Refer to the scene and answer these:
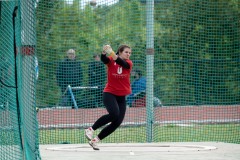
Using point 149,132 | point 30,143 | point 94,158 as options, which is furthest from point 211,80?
point 30,143

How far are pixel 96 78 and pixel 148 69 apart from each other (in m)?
2.02

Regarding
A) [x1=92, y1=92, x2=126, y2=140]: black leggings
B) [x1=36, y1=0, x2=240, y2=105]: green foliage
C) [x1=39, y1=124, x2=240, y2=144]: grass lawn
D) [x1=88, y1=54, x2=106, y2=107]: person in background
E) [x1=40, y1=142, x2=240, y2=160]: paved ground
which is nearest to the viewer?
[x1=40, y1=142, x2=240, y2=160]: paved ground

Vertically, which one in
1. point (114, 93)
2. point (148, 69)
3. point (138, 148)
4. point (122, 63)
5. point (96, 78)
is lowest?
point (138, 148)

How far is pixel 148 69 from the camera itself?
43.7 ft

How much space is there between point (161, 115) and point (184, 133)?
4.02 ft

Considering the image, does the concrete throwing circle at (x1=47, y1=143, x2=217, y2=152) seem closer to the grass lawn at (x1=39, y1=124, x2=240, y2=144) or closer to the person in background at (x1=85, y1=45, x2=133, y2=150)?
the person in background at (x1=85, y1=45, x2=133, y2=150)

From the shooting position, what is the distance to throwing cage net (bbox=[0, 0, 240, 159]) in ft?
47.1

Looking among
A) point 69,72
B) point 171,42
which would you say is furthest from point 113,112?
point 171,42

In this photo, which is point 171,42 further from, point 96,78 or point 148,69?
point 148,69

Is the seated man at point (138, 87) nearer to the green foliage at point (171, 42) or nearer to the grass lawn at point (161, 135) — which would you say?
the green foliage at point (171, 42)

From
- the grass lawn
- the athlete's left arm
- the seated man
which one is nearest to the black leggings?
the athlete's left arm

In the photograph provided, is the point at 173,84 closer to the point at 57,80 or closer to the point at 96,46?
the point at 96,46

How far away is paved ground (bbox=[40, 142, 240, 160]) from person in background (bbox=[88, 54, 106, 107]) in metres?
3.09

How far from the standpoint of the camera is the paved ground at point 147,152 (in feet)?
32.7
